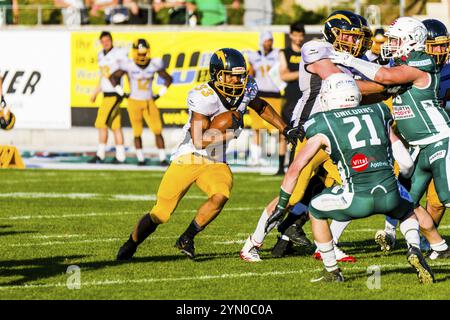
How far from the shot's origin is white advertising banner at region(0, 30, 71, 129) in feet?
63.9

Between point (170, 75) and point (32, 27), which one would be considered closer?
point (170, 75)

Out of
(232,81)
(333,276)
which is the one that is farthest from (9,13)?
(333,276)

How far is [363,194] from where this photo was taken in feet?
23.3

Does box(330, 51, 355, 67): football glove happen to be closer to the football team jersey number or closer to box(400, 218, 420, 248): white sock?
the football team jersey number

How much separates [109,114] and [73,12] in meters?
3.41

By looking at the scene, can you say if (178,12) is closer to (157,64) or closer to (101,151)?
(157,64)

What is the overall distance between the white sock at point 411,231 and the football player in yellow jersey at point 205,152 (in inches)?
53.2

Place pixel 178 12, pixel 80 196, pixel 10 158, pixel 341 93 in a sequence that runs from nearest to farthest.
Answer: pixel 341 93, pixel 80 196, pixel 10 158, pixel 178 12

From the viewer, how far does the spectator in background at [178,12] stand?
65.9 feet

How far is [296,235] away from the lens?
8.80 m

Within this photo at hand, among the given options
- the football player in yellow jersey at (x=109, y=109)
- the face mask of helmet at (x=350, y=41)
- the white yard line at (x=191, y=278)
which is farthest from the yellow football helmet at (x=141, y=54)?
the white yard line at (x=191, y=278)

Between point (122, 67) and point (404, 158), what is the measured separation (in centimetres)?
987
